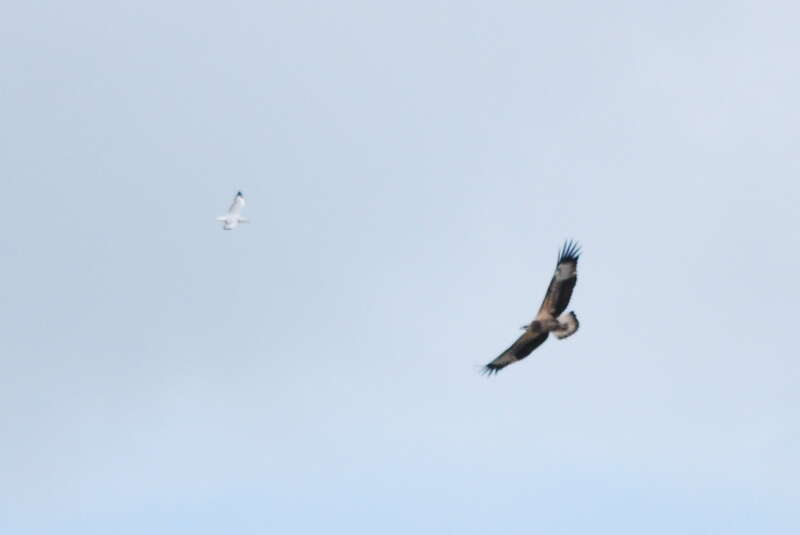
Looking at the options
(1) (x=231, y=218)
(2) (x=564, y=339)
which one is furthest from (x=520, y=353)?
(1) (x=231, y=218)

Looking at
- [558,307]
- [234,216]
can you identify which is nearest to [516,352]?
[558,307]

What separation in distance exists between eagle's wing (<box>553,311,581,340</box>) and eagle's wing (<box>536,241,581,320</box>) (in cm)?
31

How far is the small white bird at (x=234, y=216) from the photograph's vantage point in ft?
326

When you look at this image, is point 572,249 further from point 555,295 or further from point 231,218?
point 231,218

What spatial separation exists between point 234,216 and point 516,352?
2709 cm

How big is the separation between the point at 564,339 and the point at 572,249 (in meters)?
3.61

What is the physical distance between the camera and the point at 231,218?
99.8m

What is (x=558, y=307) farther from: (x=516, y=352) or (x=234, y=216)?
(x=234, y=216)

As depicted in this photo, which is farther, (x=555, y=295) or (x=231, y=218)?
(x=231, y=218)

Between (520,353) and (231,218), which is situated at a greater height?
(231,218)

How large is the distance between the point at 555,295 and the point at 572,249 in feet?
6.58

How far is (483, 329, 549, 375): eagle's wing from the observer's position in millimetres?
75750

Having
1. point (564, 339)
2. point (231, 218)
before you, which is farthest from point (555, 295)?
point (231, 218)

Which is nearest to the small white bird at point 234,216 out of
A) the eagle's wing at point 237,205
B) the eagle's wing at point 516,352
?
the eagle's wing at point 237,205
